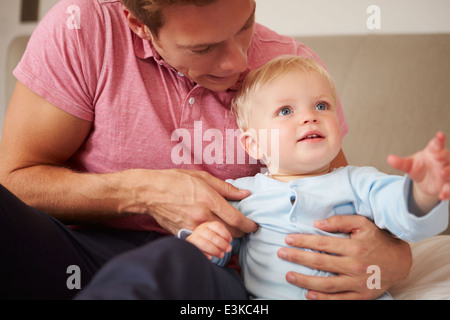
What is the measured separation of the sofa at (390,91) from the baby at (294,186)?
71 centimetres

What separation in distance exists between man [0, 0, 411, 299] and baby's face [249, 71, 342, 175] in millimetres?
107

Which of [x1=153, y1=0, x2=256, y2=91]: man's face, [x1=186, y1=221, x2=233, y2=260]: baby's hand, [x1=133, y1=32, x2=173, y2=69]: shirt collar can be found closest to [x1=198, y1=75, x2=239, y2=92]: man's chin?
[x1=153, y1=0, x2=256, y2=91]: man's face

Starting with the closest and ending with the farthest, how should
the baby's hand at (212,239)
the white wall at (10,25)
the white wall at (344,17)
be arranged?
1. the baby's hand at (212,239)
2. the white wall at (344,17)
3. the white wall at (10,25)

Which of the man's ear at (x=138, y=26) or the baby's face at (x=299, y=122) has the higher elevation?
the man's ear at (x=138, y=26)

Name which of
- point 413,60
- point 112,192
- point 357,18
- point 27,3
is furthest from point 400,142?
point 27,3

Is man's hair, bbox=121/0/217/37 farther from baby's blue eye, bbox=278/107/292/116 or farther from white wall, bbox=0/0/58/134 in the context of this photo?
white wall, bbox=0/0/58/134

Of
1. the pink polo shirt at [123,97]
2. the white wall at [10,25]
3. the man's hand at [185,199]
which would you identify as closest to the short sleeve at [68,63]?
the pink polo shirt at [123,97]

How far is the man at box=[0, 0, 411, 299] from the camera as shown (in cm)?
93

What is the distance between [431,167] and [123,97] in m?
0.73

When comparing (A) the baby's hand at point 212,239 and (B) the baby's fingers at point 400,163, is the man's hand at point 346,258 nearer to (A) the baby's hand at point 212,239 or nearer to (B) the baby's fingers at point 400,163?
(A) the baby's hand at point 212,239

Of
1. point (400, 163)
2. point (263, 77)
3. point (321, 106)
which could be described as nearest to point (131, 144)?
point (263, 77)

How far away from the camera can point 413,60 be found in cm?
178

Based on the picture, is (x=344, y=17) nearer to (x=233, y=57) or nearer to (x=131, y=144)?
(x=233, y=57)

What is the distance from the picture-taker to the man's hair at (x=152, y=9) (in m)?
0.96
